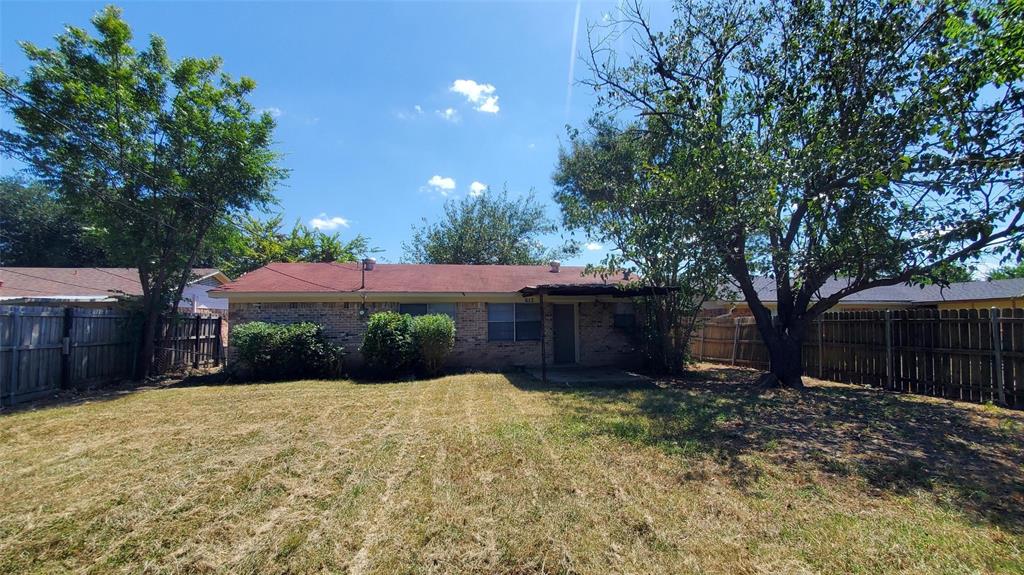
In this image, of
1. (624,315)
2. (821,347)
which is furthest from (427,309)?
(821,347)

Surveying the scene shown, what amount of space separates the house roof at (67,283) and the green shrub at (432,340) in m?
10.9

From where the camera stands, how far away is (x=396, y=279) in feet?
47.1

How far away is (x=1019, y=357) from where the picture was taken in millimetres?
7504

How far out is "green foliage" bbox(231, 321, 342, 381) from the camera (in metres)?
11.3

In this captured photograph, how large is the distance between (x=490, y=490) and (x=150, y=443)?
4290mm

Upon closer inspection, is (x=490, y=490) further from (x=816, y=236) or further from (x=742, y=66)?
(x=742, y=66)

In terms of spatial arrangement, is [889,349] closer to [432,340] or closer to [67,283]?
[432,340]

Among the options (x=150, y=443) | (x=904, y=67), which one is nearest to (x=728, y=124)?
(x=904, y=67)

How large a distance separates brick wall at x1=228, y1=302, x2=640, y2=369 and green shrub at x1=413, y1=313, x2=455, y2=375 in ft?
4.30

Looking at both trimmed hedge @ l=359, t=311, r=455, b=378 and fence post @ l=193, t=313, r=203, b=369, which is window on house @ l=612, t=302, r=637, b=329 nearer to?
trimmed hedge @ l=359, t=311, r=455, b=378

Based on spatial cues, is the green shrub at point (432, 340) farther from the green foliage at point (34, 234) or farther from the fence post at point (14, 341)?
the green foliage at point (34, 234)

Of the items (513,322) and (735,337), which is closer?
(513,322)

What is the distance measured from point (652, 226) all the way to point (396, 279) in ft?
26.2

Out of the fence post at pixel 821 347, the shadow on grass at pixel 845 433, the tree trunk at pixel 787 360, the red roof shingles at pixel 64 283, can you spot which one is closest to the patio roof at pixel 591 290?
the tree trunk at pixel 787 360
